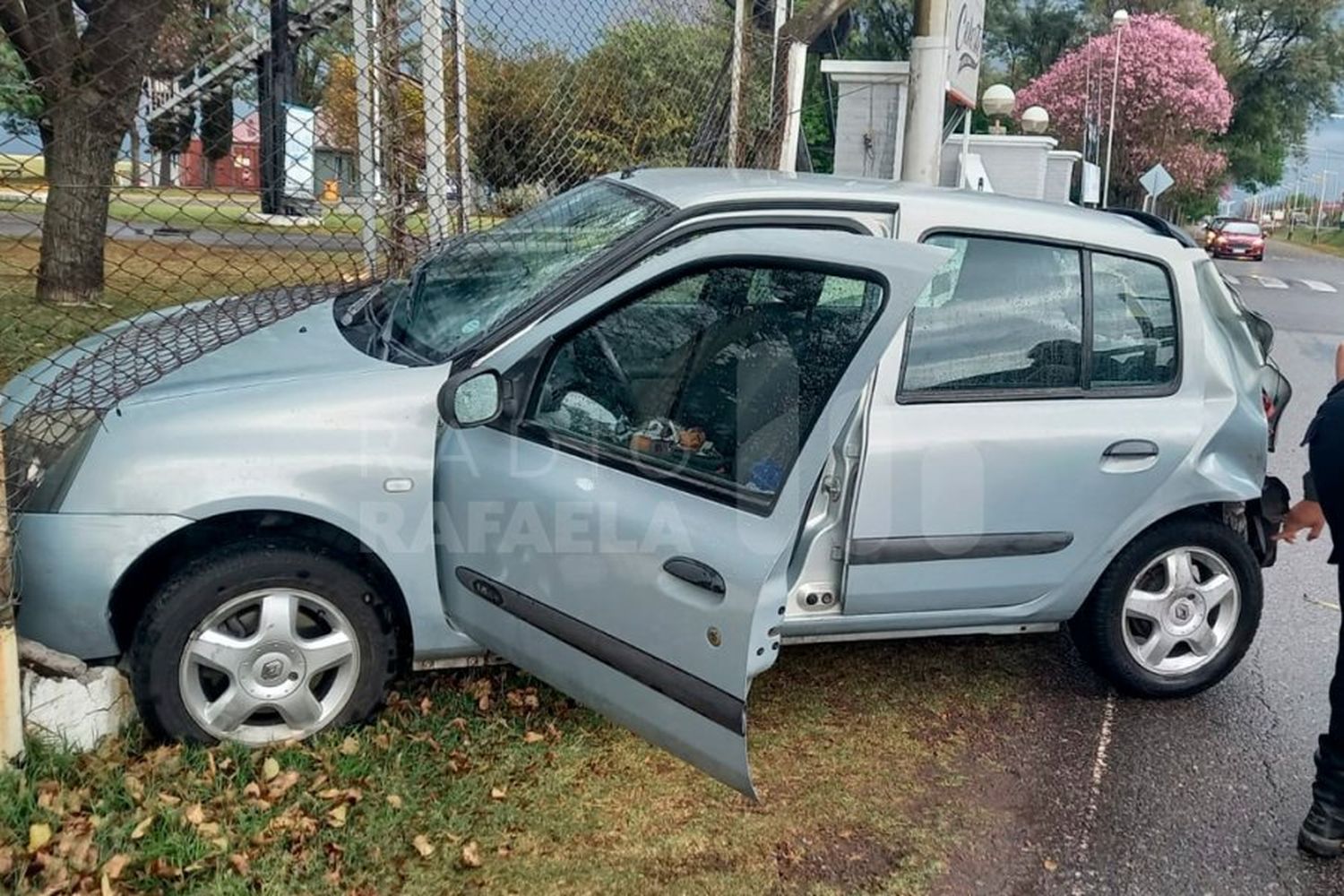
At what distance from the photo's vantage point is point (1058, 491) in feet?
11.7

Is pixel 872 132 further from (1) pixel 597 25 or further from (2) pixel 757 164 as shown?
(1) pixel 597 25

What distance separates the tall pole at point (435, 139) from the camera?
5.20m

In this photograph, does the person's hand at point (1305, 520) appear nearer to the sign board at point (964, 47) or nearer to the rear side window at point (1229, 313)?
the rear side window at point (1229, 313)

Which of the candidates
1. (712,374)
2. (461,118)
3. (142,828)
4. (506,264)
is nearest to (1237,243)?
(461,118)

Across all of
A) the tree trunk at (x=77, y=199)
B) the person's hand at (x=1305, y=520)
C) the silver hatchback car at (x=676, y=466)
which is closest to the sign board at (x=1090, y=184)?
the tree trunk at (x=77, y=199)

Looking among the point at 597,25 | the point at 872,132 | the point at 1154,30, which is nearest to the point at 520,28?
the point at 597,25

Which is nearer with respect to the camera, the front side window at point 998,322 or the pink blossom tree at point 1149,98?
the front side window at point 998,322

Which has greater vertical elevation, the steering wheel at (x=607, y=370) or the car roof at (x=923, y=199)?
the car roof at (x=923, y=199)

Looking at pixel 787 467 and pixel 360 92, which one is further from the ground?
pixel 360 92

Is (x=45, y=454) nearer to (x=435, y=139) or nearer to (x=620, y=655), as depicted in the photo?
(x=620, y=655)

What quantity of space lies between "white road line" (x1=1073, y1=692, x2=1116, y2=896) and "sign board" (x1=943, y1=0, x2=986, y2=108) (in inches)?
181

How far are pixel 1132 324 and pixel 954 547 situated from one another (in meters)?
1.02

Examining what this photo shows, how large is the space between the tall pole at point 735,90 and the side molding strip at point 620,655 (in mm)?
4727

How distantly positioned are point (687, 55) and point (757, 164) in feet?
2.87
